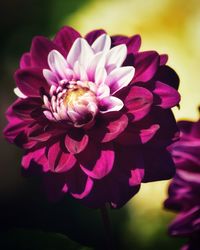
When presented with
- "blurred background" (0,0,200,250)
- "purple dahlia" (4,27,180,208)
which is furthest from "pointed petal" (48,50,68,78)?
"blurred background" (0,0,200,250)

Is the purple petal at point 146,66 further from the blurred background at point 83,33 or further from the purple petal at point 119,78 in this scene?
the blurred background at point 83,33

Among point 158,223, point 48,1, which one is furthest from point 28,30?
point 158,223

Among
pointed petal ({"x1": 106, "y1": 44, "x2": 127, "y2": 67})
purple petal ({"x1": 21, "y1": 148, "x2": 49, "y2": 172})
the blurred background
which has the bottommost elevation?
the blurred background

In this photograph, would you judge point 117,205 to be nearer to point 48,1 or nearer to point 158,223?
point 158,223

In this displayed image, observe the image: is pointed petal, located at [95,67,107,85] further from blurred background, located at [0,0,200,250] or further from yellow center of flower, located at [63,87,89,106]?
blurred background, located at [0,0,200,250]

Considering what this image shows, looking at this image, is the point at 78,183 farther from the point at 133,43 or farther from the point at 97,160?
the point at 133,43

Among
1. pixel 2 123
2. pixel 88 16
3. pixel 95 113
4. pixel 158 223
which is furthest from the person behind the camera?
pixel 88 16
